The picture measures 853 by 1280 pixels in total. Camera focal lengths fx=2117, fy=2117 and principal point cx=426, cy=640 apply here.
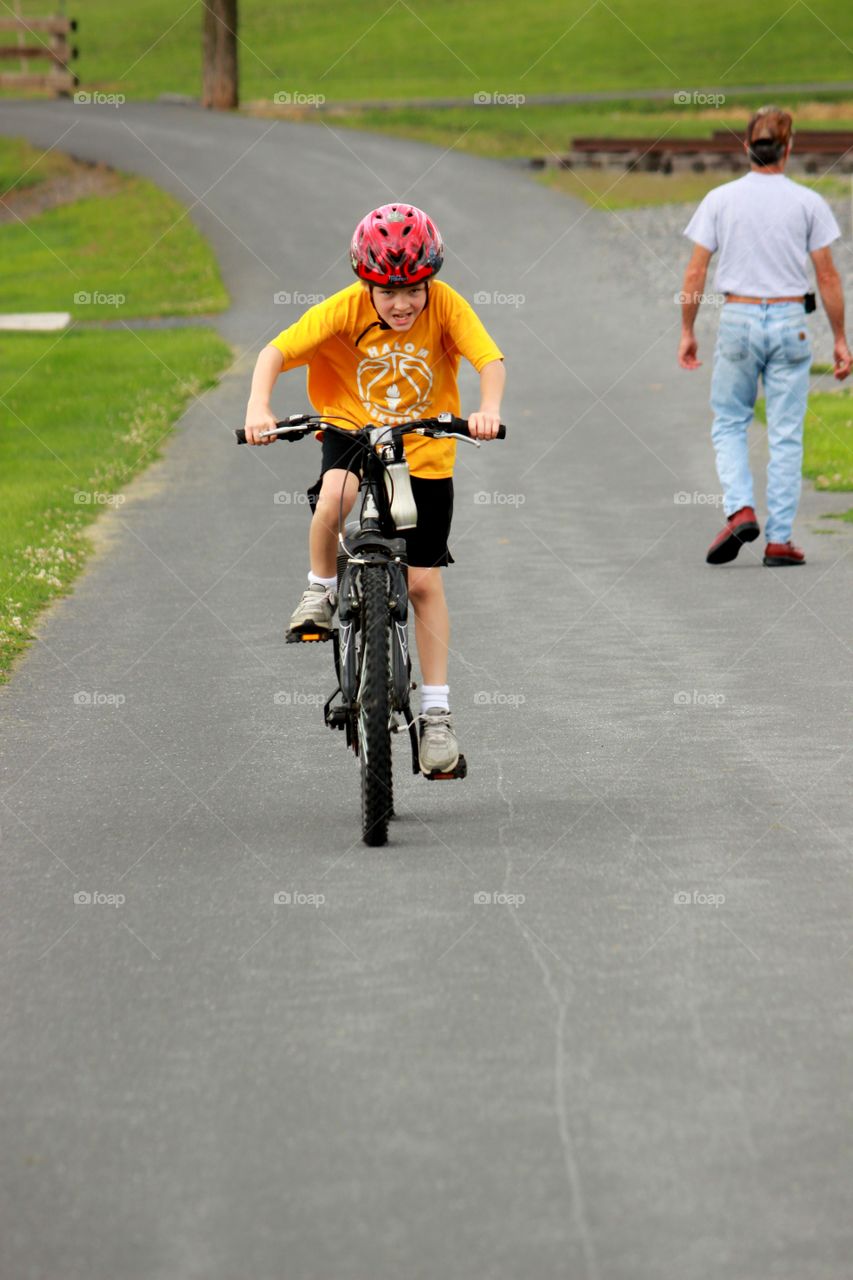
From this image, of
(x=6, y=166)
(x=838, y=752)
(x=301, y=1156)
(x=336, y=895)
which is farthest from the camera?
(x=6, y=166)

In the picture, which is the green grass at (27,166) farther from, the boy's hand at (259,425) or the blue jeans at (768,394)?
the boy's hand at (259,425)

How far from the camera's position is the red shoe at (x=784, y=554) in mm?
11609

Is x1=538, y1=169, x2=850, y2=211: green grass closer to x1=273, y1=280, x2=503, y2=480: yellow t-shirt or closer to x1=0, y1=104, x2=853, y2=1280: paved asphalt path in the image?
x1=0, y1=104, x2=853, y2=1280: paved asphalt path

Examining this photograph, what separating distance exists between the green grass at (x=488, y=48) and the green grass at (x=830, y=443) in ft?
123

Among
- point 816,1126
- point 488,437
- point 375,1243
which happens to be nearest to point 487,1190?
point 375,1243

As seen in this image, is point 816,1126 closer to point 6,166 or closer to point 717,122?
point 6,166

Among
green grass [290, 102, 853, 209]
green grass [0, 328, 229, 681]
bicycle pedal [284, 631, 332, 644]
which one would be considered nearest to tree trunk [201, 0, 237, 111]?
green grass [290, 102, 853, 209]

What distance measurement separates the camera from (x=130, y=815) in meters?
7.08

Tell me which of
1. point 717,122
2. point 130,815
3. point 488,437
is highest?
point 717,122

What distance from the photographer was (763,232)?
1132 cm

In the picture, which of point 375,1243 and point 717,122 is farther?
point 717,122

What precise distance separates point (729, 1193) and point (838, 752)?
376cm

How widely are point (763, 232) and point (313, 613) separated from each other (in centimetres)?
507

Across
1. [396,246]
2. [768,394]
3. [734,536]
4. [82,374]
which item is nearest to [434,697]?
[396,246]
